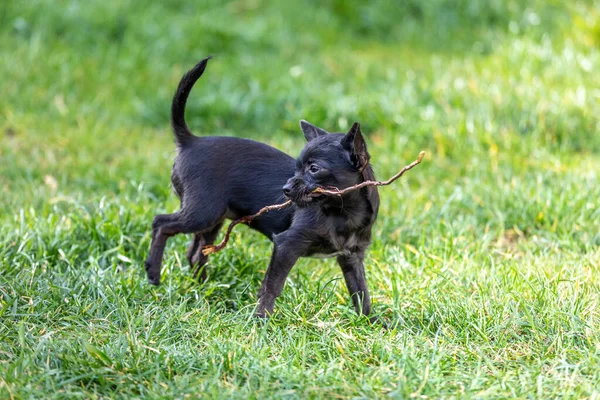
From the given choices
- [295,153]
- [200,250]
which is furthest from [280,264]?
[295,153]

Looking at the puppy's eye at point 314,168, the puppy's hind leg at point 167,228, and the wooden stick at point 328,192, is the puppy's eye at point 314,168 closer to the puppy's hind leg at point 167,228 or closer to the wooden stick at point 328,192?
the wooden stick at point 328,192

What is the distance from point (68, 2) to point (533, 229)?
656 cm

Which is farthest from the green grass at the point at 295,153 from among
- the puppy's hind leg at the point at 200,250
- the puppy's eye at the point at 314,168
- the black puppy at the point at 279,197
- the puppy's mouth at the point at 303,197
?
the puppy's eye at the point at 314,168

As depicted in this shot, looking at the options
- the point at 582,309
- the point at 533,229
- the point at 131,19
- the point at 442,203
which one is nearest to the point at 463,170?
A: the point at 442,203

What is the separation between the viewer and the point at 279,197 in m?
4.42

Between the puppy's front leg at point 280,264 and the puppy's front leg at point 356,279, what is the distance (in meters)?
0.32

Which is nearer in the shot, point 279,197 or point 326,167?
point 326,167

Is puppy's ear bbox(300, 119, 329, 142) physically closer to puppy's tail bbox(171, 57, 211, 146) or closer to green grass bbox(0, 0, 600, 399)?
puppy's tail bbox(171, 57, 211, 146)

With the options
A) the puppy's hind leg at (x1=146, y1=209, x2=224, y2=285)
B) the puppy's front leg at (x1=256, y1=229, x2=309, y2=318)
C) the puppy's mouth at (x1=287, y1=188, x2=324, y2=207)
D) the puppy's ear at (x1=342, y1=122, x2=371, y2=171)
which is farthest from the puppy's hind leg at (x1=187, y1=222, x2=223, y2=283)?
the puppy's ear at (x1=342, y1=122, x2=371, y2=171)

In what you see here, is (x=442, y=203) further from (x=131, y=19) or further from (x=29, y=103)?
(x=131, y=19)

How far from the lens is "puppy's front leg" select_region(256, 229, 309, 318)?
416cm

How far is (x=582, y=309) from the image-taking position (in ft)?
13.8

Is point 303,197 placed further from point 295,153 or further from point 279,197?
point 295,153

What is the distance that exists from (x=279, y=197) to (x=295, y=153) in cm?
266
